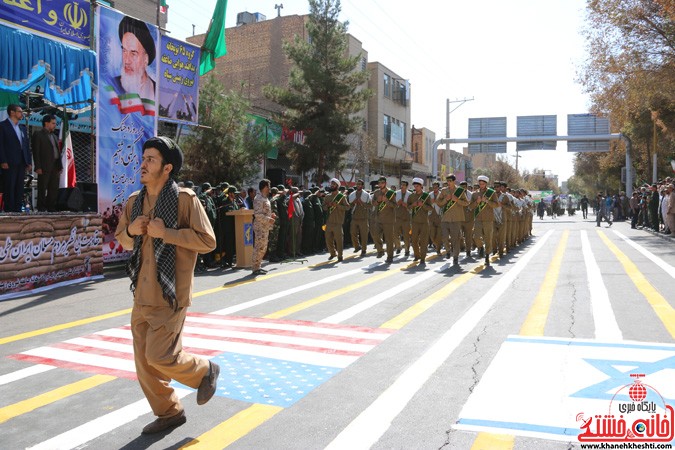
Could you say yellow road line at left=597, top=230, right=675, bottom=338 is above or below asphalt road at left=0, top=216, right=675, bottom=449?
above

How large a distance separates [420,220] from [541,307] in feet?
20.9

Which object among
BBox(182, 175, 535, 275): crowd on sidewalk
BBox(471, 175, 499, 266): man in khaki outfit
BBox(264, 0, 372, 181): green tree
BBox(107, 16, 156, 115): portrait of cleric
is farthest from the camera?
BBox(264, 0, 372, 181): green tree

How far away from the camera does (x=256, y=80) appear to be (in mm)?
41344

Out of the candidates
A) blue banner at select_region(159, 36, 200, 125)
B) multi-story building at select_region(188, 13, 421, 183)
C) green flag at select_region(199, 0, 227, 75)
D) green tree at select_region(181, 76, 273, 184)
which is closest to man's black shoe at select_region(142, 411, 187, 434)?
blue banner at select_region(159, 36, 200, 125)

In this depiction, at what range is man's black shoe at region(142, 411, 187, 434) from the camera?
3885 millimetres

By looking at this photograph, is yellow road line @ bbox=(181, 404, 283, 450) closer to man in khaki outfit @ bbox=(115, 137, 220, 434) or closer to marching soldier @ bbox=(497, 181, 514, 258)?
man in khaki outfit @ bbox=(115, 137, 220, 434)

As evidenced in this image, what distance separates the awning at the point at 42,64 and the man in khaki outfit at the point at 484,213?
29.1 feet

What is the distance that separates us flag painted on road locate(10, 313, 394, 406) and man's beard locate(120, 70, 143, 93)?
7.36 meters

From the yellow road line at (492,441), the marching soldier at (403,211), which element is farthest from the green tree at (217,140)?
the yellow road line at (492,441)

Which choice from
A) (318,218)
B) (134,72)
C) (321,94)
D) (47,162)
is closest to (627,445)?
(47,162)

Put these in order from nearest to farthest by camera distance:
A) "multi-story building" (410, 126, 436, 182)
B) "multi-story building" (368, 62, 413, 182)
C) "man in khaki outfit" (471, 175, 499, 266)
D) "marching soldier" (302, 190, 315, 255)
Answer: "man in khaki outfit" (471, 175, 499, 266), "marching soldier" (302, 190, 315, 255), "multi-story building" (368, 62, 413, 182), "multi-story building" (410, 126, 436, 182)

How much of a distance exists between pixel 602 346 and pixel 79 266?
9.36m

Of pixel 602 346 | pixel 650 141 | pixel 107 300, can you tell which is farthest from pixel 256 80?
pixel 602 346

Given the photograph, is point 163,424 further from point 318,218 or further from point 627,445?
point 318,218
